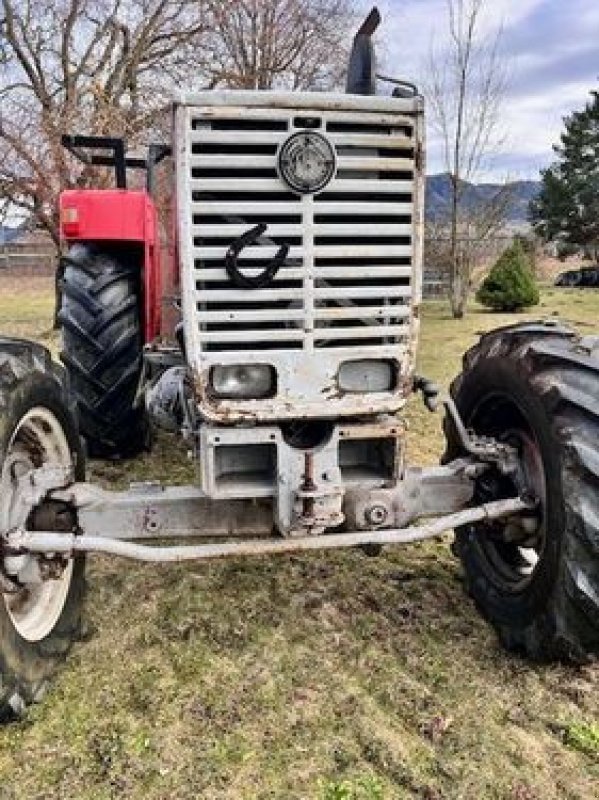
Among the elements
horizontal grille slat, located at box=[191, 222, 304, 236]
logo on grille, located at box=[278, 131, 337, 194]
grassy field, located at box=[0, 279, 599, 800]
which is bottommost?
grassy field, located at box=[0, 279, 599, 800]

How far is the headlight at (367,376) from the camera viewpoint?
291 centimetres

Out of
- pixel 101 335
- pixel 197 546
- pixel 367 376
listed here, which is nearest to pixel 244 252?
pixel 367 376

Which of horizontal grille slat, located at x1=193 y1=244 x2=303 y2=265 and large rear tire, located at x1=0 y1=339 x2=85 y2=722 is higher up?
horizontal grille slat, located at x1=193 y1=244 x2=303 y2=265

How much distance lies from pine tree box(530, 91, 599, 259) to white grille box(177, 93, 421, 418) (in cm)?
3771

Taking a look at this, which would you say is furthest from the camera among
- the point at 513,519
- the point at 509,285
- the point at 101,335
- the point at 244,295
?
the point at 509,285

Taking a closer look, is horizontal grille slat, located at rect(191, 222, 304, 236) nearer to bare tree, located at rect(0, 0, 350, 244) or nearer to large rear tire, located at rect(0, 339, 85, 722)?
large rear tire, located at rect(0, 339, 85, 722)

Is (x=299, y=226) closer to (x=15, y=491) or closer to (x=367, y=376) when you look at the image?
(x=367, y=376)

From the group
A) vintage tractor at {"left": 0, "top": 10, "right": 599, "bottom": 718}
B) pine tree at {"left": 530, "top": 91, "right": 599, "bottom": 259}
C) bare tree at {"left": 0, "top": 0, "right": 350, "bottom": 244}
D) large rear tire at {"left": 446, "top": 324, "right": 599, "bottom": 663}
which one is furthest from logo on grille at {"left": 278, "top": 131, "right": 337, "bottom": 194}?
pine tree at {"left": 530, "top": 91, "right": 599, "bottom": 259}

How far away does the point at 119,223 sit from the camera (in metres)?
4.76

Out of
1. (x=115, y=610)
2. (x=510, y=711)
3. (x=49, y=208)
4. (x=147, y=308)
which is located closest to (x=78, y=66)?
(x=49, y=208)

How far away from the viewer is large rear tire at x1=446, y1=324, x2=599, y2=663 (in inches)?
112

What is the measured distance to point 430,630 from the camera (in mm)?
3434

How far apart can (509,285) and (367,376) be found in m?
16.2

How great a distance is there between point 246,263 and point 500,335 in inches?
47.2
